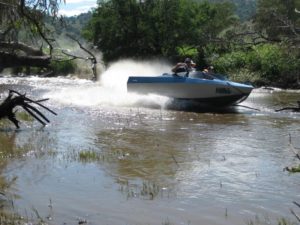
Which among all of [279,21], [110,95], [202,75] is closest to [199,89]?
[202,75]

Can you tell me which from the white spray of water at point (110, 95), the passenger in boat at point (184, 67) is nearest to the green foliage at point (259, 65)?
the white spray of water at point (110, 95)

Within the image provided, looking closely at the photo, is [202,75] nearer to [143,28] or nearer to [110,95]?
[110,95]

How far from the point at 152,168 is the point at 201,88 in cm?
1113

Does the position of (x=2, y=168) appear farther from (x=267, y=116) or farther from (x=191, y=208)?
(x=267, y=116)

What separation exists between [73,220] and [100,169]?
310 centimetres

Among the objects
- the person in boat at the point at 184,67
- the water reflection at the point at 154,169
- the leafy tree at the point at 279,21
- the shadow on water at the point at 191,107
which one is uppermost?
the leafy tree at the point at 279,21

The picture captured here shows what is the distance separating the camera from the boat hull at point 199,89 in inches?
798

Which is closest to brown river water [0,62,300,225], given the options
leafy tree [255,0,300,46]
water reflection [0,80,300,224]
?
water reflection [0,80,300,224]

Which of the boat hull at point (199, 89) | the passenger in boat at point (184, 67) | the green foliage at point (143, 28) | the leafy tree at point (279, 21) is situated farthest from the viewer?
the green foliage at point (143, 28)

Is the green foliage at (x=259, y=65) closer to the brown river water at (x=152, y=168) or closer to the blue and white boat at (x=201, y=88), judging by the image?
the blue and white boat at (x=201, y=88)

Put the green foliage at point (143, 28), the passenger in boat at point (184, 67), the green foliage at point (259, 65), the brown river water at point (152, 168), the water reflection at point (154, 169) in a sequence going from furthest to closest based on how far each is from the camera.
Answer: the green foliage at point (143, 28), the green foliage at point (259, 65), the passenger in boat at point (184, 67), the water reflection at point (154, 169), the brown river water at point (152, 168)

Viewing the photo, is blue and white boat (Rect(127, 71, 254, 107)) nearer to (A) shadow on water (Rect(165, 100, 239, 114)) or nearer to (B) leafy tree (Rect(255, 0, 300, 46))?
(A) shadow on water (Rect(165, 100, 239, 114))

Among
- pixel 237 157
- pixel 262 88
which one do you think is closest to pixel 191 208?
pixel 237 157

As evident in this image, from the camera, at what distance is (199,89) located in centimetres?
2083
